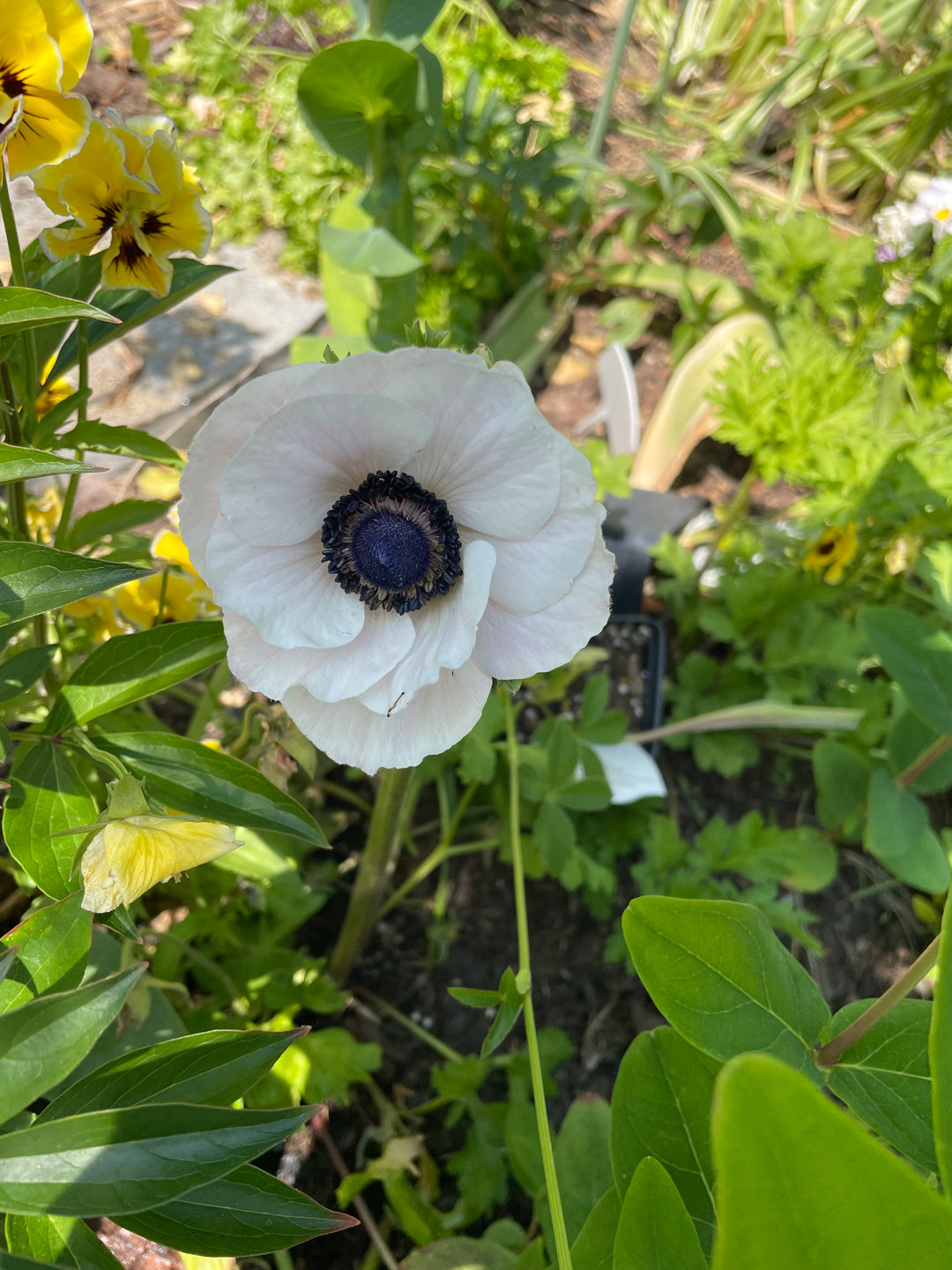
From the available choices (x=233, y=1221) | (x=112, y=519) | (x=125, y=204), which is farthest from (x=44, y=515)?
(x=233, y=1221)

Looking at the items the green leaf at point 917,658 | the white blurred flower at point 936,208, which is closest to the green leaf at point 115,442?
the green leaf at point 917,658

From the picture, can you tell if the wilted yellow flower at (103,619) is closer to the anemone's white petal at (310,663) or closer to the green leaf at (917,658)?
the anemone's white petal at (310,663)

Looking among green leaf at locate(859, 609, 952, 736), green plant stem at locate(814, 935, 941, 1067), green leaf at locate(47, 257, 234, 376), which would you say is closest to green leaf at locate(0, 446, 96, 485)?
green leaf at locate(47, 257, 234, 376)

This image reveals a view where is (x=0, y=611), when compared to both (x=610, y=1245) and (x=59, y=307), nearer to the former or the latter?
(x=59, y=307)

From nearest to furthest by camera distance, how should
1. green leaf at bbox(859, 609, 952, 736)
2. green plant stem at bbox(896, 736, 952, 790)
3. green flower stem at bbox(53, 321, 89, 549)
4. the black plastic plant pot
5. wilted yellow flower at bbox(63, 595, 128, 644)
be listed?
green flower stem at bbox(53, 321, 89, 549), wilted yellow flower at bbox(63, 595, 128, 644), green leaf at bbox(859, 609, 952, 736), green plant stem at bbox(896, 736, 952, 790), the black plastic plant pot

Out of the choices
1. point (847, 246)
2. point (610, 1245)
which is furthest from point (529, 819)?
point (847, 246)

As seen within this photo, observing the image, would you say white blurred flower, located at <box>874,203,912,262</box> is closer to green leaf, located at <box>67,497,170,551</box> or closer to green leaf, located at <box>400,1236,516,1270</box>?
green leaf, located at <box>67,497,170,551</box>
